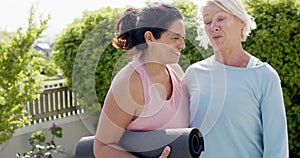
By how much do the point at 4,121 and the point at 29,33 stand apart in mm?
826

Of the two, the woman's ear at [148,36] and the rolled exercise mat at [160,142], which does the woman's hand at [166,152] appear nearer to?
the rolled exercise mat at [160,142]

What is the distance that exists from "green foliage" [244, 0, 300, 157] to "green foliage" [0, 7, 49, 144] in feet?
6.53

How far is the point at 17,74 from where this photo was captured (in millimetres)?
4344

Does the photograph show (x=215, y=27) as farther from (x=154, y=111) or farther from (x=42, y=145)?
(x=42, y=145)

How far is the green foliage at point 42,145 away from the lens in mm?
4637

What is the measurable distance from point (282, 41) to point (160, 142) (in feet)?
10.5

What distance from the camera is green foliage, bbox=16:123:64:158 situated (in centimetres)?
464

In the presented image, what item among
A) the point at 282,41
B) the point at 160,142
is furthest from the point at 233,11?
the point at 282,41

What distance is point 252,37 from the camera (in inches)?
177

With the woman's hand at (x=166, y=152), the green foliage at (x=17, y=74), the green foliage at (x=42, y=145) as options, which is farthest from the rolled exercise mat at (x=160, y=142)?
the green foliage at (x=42, y=145)

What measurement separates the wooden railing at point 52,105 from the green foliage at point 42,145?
12.3 inches

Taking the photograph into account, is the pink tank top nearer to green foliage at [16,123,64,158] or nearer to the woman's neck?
the woman's neck

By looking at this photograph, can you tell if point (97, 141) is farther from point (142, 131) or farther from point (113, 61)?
point (113, 61)

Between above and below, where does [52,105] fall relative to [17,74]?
below
